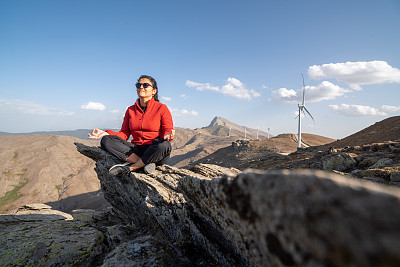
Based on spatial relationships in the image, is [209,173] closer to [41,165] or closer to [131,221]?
[131,221]

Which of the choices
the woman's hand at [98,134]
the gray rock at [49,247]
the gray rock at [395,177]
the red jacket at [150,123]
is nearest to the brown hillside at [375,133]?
the gray rock at [395,177]

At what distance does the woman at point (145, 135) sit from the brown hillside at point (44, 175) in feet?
268

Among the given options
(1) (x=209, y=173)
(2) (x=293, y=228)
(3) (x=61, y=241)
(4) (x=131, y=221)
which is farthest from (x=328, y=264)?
(4) (x=131, y=221)

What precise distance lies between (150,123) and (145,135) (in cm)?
55

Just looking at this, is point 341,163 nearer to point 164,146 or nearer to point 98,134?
point 164,146

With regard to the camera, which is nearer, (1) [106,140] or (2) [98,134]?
(1) [106,140]

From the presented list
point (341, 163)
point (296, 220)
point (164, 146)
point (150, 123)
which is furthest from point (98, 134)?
point (341, 163)

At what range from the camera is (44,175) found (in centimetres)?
10250

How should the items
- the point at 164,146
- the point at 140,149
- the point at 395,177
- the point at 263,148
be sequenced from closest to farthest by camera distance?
1. the point at 164,146
2. the point at 140,149
3. the point at 395,177
4. the point at 263,148

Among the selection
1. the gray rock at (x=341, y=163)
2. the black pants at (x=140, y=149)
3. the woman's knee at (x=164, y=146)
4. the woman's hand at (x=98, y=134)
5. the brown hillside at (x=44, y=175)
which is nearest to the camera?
→ the woman's knee at (x=164, y=146)

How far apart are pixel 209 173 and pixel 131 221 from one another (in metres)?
6.14

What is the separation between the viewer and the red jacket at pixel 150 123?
7414 millimetres

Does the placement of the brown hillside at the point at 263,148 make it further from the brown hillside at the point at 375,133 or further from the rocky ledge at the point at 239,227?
the rocky ledge at the point at 239,227

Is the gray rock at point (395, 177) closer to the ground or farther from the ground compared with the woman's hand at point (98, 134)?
closer to the ground
